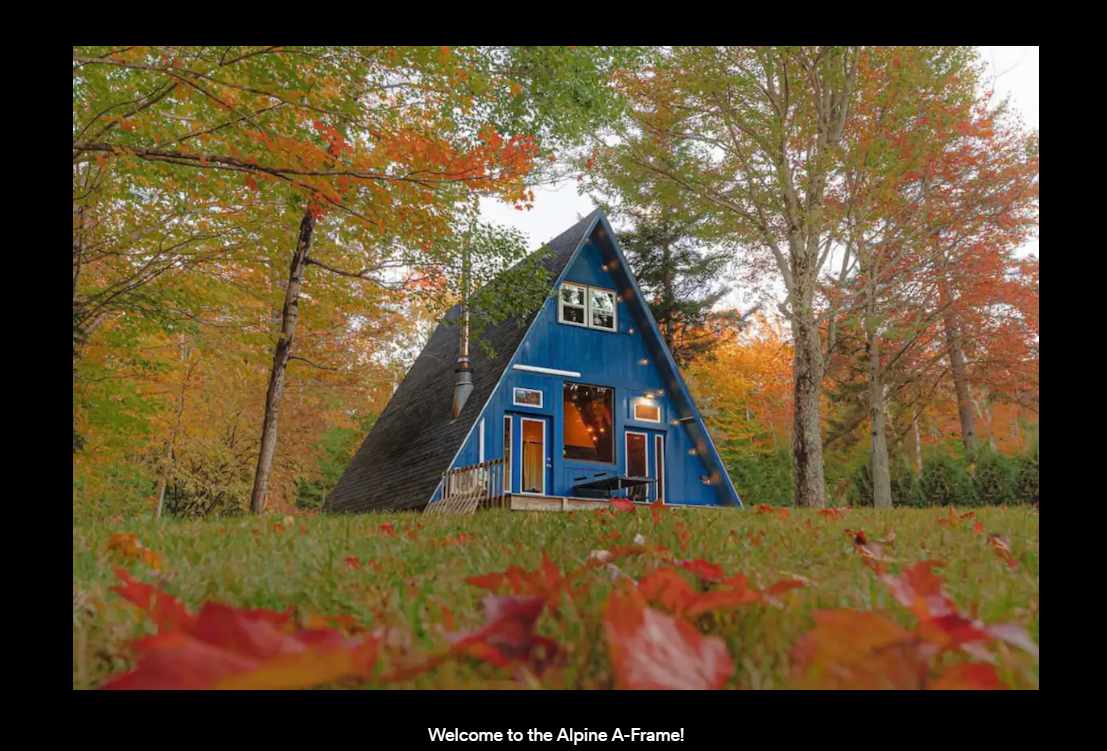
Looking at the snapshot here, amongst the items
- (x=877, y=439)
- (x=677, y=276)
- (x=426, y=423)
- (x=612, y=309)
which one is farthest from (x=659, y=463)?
(x=677, y=276)

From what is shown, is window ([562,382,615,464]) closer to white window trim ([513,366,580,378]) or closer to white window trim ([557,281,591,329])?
white window trim ([513,366,580,378])

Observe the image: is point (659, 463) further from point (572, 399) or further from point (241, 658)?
point (241, 658)

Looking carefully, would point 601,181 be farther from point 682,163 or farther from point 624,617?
point 624,617

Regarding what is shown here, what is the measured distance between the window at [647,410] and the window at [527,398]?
8.15 feet

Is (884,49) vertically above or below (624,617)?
above

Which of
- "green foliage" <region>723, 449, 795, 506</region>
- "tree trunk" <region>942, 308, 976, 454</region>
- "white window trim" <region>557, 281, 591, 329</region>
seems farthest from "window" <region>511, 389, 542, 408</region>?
"tree trunk" <region>942, 308, 976, 454</region>


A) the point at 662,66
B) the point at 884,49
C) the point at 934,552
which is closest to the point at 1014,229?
the point at 884,49

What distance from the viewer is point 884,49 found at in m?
12.4

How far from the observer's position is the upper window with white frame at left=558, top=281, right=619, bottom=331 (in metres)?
15.6

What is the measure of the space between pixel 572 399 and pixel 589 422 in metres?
0.90

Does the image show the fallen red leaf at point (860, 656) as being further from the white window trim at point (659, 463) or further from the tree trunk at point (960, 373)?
the tree trunk at point (960, 373)

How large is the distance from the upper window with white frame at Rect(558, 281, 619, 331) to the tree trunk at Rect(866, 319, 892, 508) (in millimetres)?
6672
